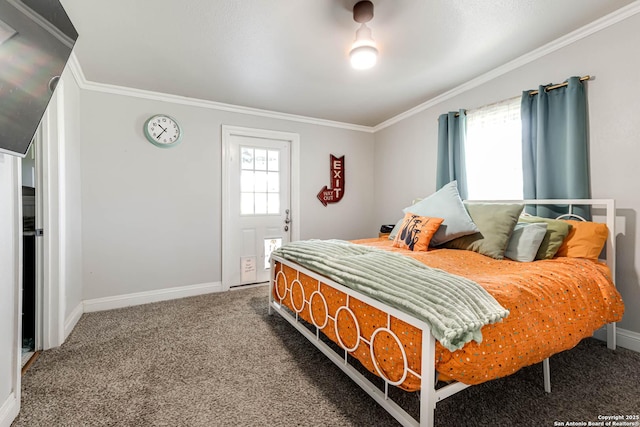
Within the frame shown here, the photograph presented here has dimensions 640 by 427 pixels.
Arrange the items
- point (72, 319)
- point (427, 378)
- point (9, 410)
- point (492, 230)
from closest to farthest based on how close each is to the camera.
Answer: point (427, 378), point (9, 410), point (492, 230), point (72, 319)

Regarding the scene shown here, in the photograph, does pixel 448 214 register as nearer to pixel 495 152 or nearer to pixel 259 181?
pixel 495 152

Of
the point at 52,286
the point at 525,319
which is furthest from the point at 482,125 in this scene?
the point at 52,286

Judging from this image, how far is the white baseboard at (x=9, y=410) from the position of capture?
4.08 ft

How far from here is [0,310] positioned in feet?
4.15

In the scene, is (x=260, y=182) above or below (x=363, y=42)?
below

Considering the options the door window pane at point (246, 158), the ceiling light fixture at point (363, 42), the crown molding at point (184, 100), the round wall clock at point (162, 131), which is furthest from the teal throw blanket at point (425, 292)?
the crown molding at point (184, 100)

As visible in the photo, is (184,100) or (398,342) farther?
(184,100)

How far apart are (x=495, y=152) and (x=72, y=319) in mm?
4098

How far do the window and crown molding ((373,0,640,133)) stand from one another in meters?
0.27

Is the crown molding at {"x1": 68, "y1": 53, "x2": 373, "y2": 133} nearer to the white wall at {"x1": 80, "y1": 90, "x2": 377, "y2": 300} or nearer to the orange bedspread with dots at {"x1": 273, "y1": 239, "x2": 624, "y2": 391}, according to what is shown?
the white wall at {"x1": 80, "y1": 90, "x2": 377, "y2": 300}

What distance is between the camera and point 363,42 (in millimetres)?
1874

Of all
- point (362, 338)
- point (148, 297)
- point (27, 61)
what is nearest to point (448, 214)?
point (362, 338)

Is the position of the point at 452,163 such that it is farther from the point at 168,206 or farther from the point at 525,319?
the point at 168,206

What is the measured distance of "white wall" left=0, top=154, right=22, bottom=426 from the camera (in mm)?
1275
